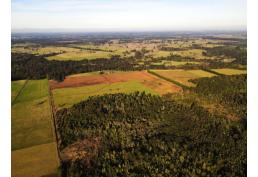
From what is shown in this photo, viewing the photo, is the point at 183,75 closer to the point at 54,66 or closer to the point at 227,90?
the point at 227,90

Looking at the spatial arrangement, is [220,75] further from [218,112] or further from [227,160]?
[227,160]

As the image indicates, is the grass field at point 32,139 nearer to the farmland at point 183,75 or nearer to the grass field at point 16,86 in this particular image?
the grass field at point 16,86

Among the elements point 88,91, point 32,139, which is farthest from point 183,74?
point 32,139

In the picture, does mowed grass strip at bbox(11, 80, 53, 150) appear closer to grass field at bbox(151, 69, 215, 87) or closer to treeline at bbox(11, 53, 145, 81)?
treeline at bbox(11, 53, 145, 81)

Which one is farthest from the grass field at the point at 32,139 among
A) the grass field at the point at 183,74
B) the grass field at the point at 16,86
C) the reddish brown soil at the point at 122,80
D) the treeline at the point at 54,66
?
the grass field at the point at 183,74

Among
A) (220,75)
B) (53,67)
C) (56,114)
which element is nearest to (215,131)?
(56,114)

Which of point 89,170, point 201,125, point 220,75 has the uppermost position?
point 220,75

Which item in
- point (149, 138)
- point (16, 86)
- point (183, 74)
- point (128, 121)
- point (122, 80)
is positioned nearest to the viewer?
point (149, 138)
